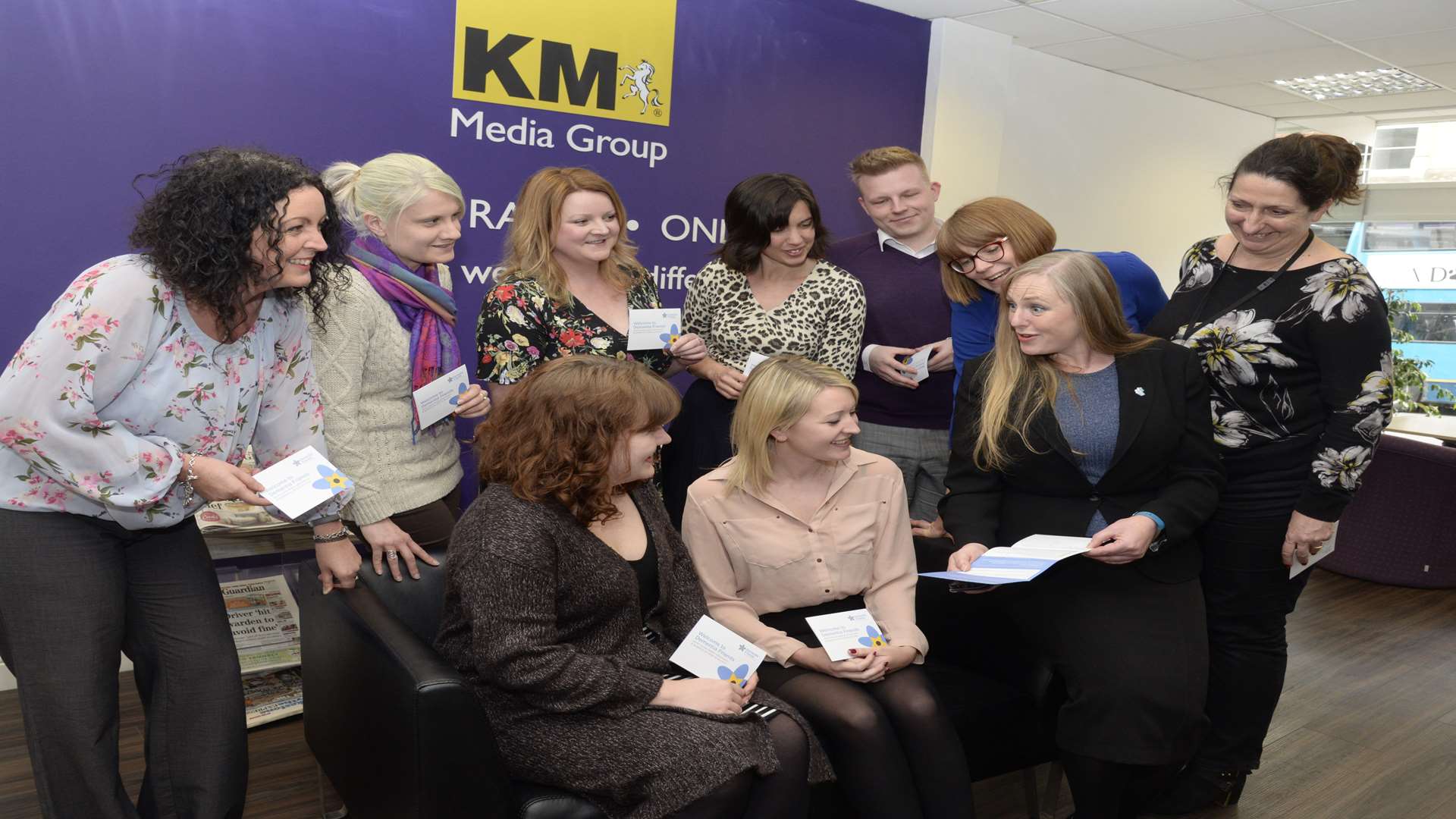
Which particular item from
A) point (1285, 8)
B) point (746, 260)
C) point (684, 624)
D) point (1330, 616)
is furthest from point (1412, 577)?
point (684, 624)

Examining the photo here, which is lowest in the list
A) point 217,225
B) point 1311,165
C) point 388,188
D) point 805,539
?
point 805,539

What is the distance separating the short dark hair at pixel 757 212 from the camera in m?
3.17

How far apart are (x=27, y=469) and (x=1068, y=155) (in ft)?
20.7

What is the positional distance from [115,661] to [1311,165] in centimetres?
285

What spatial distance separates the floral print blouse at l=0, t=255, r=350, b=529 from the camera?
1.78 m

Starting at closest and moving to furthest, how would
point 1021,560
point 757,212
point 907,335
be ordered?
point 1021,560 < point 757,212 < point 907,335

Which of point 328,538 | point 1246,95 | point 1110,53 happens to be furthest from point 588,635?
point 1246,95

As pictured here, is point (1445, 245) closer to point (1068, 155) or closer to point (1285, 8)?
point (1068, 155)

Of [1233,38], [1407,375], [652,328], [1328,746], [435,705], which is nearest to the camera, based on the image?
[435,705]

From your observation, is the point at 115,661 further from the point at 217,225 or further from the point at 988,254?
the point at 988,254

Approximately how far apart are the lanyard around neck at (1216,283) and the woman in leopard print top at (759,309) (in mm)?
958

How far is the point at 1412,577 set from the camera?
5336mm

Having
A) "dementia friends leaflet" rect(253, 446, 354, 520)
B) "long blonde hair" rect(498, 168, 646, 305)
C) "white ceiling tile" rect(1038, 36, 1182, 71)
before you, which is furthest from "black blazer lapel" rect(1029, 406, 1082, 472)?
"white ceiling tile" rect(1038, 36, 1182, 71)

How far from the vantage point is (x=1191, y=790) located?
2.88 meters
